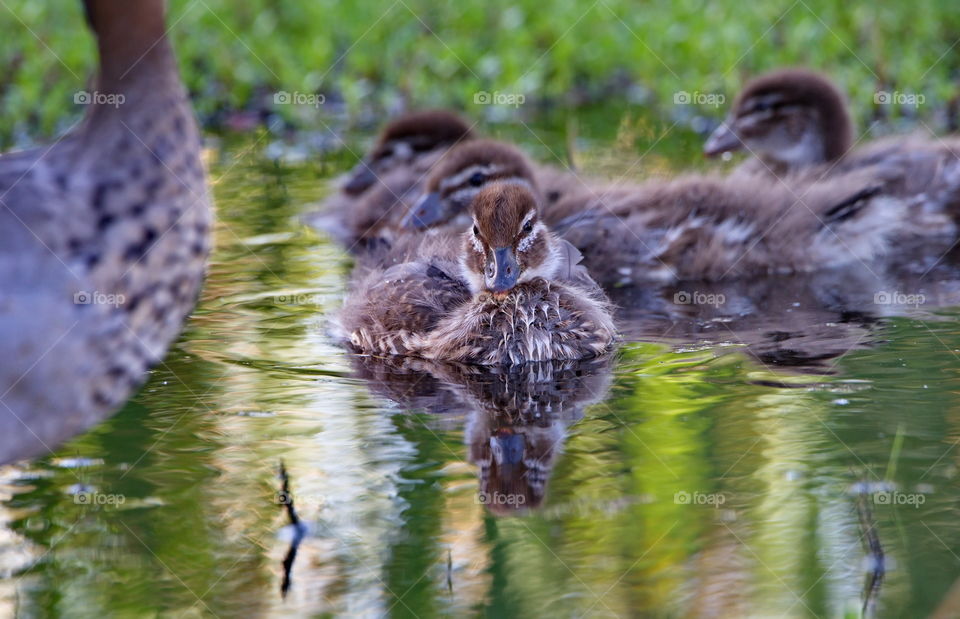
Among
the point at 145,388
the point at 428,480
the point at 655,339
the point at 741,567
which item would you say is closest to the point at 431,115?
the point at 655,339

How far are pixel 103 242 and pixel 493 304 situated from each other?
110 inches

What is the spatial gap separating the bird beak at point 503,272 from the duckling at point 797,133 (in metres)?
2.76

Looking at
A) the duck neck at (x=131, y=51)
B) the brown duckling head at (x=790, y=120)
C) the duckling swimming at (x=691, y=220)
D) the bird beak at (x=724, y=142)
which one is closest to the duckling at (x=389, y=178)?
the duckling swimming at (x=691, y=220)

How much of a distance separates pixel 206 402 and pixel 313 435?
0.60 m

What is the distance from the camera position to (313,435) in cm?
479

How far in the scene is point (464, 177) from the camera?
752cm

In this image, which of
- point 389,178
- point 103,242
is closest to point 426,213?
point 389,178

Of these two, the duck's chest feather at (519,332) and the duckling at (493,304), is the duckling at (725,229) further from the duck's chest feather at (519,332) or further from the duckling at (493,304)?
the duck's chest feather at (519,332)

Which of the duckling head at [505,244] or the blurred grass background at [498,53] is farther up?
the blurred grass background at [498,53]

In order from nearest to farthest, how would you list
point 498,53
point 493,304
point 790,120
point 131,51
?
point 131,51
point 493,304
point 790,120
point 498,53

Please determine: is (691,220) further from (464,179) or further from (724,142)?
(724,142)

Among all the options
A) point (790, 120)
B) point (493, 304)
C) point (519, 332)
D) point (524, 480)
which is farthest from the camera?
point (790, 120)

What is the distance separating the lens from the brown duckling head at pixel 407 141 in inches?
346

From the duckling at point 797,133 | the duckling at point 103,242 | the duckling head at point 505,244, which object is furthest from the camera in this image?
the duckling at point 797,133
